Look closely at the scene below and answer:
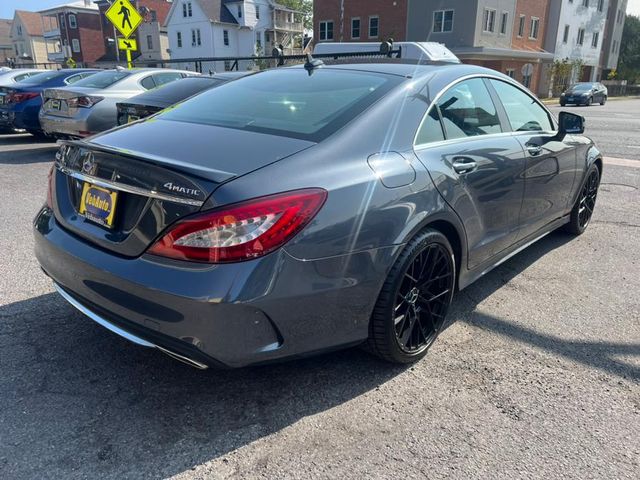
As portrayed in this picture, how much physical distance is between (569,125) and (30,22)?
87.2 m

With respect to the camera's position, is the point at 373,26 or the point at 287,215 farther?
the point at 373,26

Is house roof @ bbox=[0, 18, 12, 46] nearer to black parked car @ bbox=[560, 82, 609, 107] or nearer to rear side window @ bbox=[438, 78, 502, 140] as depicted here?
black parked car @ bbox=[560, 82, 609, 107]

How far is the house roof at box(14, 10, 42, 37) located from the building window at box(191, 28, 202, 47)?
35834 millimetres

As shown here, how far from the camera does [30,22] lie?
243ft

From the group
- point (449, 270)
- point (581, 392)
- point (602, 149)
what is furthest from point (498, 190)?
point (602, 149)

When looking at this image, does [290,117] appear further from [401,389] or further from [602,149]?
[602,149]

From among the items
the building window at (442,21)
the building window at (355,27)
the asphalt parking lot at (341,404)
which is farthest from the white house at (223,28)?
the asphalt parking lot at (341,404)

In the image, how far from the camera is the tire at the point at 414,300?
8.40 feet

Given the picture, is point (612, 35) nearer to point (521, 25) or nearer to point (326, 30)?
point (521, 25)

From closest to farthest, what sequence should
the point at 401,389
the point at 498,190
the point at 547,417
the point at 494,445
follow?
1. the point at 494,445
2. the point at 547,417
3. the point at 401,389
4. the point at 498,190

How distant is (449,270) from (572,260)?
7.26ft

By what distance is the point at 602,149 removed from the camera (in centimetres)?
1143

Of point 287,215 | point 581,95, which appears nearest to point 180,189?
point 287,215

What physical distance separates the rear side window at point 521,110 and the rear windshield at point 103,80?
7.66 metres
